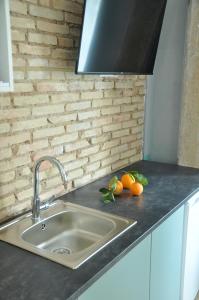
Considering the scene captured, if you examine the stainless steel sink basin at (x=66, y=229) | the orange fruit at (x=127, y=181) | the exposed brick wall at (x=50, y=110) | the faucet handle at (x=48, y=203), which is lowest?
the stainless steel sink basin at (x=66, y=229)

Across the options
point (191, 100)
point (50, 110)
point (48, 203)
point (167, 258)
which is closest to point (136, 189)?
point (167, 258)

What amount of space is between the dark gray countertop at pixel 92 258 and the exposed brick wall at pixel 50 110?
0.20 meters

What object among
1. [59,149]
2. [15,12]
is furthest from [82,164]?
[15,12]

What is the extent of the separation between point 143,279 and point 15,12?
1.27 m

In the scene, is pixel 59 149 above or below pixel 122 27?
below

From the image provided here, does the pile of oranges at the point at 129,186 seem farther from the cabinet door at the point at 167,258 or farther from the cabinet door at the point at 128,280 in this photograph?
the cabinet door at the point at 128,280

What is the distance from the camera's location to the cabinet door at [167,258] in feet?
4.83

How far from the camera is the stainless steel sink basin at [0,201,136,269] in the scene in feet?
4.42

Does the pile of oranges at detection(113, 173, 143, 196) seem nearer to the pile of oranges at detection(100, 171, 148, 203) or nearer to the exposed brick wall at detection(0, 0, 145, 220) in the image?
the pile of oranges at detection(100, 171, 148, 203)

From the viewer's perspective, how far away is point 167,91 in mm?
2396

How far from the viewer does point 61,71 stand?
1634mm

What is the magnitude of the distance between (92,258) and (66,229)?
47cm

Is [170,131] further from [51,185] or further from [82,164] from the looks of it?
[51,185]

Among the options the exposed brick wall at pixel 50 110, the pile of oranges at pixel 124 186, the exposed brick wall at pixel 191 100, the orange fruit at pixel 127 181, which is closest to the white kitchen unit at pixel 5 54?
the exposed brick wall at pixel 50 110
